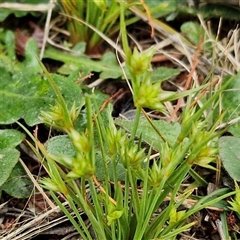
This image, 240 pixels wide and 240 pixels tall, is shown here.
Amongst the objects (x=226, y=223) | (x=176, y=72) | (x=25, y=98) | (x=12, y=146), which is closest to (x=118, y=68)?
(x=176, y=72)

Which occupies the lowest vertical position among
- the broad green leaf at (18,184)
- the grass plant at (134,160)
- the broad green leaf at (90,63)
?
the broad green leaf at (18,184)

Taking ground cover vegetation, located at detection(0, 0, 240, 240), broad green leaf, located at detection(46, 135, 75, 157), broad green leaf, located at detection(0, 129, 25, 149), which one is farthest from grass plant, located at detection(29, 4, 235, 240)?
broad green leaf, located at detection(0, 129, 25, 149)

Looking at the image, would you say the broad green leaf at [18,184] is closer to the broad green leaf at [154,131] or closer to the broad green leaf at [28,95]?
the broad green leaf at [28,95]

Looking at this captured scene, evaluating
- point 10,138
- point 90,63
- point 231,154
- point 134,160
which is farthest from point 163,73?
point 134,160

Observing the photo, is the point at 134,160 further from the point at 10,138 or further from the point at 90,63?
the point at 90,63

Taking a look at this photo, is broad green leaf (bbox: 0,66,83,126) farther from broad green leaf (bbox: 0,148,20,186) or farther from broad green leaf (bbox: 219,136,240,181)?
broad green leaf (bbox: 219,136,240,181)

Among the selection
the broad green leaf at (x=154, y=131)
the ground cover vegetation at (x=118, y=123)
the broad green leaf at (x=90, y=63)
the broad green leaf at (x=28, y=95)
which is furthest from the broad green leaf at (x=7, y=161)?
the broad green leaf at (x=90, y=63)
